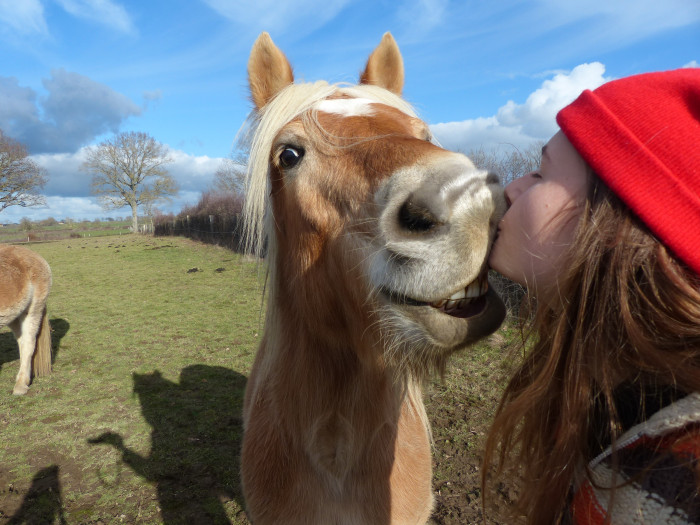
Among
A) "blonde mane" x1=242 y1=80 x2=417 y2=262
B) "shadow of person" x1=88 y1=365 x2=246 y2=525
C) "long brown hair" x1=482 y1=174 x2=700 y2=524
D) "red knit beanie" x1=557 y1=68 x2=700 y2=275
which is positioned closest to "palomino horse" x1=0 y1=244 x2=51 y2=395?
"shadow of person" x1=88 y1=365 x2=246 y2=525

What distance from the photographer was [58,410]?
602cm

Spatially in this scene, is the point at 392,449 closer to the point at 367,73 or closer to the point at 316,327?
the point at 316,327

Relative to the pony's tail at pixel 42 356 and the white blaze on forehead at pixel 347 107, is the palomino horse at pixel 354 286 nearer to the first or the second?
the white blaze on forehead at pixel 347 107

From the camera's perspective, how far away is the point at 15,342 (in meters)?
9.12

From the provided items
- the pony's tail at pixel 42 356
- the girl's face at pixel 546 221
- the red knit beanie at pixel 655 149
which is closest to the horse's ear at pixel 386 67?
the girl's face at pixel 546 221

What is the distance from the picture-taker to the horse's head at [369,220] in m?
1.26

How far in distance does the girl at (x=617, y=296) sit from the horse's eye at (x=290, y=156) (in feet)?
3.57

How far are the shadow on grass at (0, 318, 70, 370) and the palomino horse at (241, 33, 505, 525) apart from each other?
8112mm

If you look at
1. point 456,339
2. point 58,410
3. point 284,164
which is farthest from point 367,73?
point 58,410

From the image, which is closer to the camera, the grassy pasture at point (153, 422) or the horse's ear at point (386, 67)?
the horse's ear at point (386, 67)

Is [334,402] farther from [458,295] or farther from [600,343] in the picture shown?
[600,343]

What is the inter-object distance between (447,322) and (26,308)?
329 inches

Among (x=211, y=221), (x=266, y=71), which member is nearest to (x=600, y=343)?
(x=266, y=71)

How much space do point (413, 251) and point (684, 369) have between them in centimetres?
73
